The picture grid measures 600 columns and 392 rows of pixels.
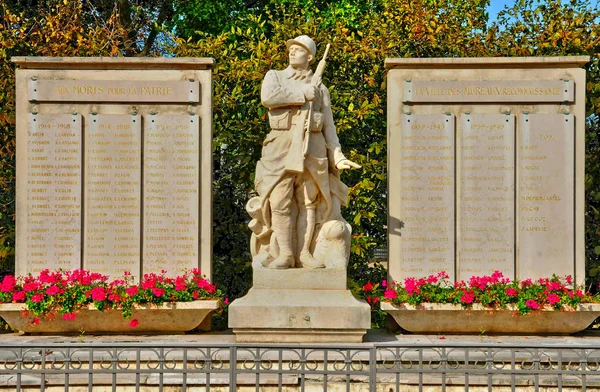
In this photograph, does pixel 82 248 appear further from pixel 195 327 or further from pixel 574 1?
pixel 574 1

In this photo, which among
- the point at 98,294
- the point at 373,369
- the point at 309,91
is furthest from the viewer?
the point at 98,294

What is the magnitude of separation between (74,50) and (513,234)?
619cm

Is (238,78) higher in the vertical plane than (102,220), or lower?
higher

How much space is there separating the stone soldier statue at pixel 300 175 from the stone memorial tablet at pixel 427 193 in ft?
2.72

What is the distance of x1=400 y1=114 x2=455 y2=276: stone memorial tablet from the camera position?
974 cm

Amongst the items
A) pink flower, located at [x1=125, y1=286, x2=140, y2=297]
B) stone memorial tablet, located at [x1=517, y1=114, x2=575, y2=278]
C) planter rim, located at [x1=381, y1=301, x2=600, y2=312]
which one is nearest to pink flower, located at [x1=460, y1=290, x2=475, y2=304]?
planter rim, located at [x1=381, y1=301, x2=600, y2=312]

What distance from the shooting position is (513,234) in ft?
31.8

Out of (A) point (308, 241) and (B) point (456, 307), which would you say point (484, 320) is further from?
(A) point (308, 241)

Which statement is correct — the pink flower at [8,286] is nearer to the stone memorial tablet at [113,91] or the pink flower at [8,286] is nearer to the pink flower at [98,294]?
the pink flower at [98,294]

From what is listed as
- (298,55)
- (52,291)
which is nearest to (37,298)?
(52,291)

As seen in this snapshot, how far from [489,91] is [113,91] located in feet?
13.2

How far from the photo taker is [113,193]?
32.1 ft

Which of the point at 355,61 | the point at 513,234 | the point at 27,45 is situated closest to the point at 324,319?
the point at 513,234

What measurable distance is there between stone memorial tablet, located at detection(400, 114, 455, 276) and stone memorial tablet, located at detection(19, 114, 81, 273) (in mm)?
3493
